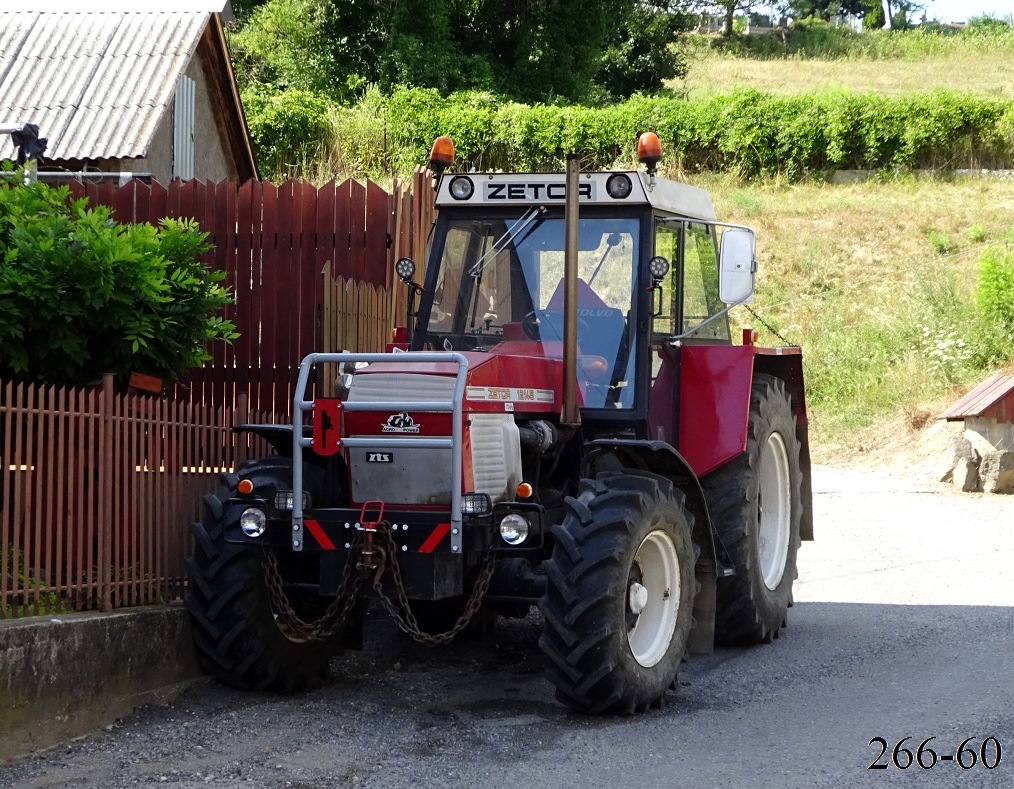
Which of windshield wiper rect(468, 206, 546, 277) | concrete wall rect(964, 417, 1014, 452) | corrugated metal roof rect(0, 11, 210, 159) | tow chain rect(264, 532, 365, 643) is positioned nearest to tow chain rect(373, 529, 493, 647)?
tow chain rect(264, 532, 365, 643)

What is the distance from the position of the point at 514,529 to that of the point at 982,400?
11.8m

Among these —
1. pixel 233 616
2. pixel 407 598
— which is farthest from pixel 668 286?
pixel 233 616

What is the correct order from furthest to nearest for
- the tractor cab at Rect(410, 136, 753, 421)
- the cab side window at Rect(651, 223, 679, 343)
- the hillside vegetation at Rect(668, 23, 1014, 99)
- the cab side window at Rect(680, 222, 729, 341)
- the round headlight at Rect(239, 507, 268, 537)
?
1. the hillside vegetation at Rect(668, 23, 1014, 99)
2. the cab side window at Rect(680, 222, 729, 341)
3. the cab side window at Rect(651, 223, 679, 343)
4. the tractor cab at Rect(410, 136, 753, 421)
5. the round headlight at Rect(239, 507, 268, 537)

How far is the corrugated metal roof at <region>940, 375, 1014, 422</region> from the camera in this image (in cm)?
1627

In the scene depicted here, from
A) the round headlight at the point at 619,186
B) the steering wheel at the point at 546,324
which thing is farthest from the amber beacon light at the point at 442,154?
the steering wheel at the point at 546,324

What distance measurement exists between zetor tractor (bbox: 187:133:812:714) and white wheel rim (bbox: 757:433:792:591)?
1.07ft

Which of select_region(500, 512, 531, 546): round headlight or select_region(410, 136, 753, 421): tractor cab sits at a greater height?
select_region(410, 136, 753, 421): tractor cab

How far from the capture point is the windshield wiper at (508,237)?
25.3 ft

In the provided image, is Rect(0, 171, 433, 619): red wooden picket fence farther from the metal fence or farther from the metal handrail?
the metal handrail

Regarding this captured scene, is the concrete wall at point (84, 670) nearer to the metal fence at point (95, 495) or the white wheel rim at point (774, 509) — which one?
the metal fence at point (95, 495)

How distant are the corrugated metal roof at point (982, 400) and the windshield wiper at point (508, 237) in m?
10.2

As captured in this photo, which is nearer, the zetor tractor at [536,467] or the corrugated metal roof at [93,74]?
the zetor tractor at [536,467]

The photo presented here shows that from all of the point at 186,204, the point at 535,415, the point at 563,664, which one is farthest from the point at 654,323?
the point at 186,204

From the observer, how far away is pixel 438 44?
3522 centimetres
